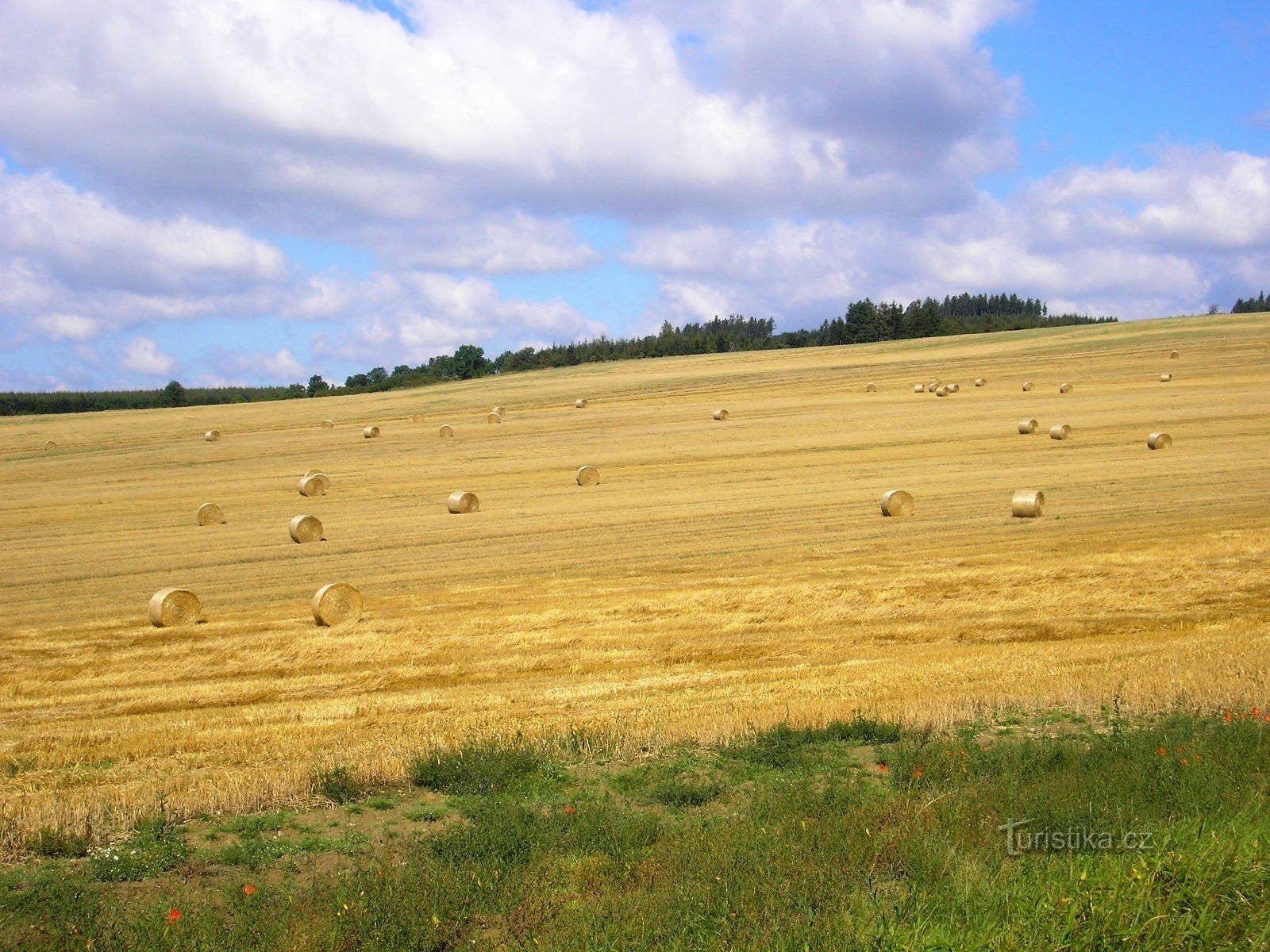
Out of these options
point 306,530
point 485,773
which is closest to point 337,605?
point 306,530

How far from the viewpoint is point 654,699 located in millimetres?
12305

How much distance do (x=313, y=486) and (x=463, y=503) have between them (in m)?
7.64

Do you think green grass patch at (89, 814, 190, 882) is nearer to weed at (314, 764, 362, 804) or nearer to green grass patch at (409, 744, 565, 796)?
weed at (314, 764, 362, 804)

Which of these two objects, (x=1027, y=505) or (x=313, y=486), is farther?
(x=313, y=486)

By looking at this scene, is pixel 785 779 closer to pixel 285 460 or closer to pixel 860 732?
pixel 860 732

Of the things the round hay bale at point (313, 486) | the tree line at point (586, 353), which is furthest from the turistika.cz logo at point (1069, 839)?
the tree line at point (586, 353)

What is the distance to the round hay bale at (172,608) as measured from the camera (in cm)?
1894

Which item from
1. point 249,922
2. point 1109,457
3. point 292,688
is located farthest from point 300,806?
point 1109,457

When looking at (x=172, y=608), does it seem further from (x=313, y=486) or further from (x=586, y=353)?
(x=586, y=353)

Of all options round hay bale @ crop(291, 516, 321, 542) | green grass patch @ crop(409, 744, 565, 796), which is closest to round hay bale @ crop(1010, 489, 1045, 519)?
round hay bale @ crop(291, 516, 321, 542)

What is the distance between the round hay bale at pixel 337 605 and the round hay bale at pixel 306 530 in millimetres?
9059

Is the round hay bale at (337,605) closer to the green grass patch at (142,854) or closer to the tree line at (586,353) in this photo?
the green grass patch at (142,854)

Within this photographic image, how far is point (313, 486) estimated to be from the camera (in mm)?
35781

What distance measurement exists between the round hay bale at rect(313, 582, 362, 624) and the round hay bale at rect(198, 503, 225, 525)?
1425 cm
